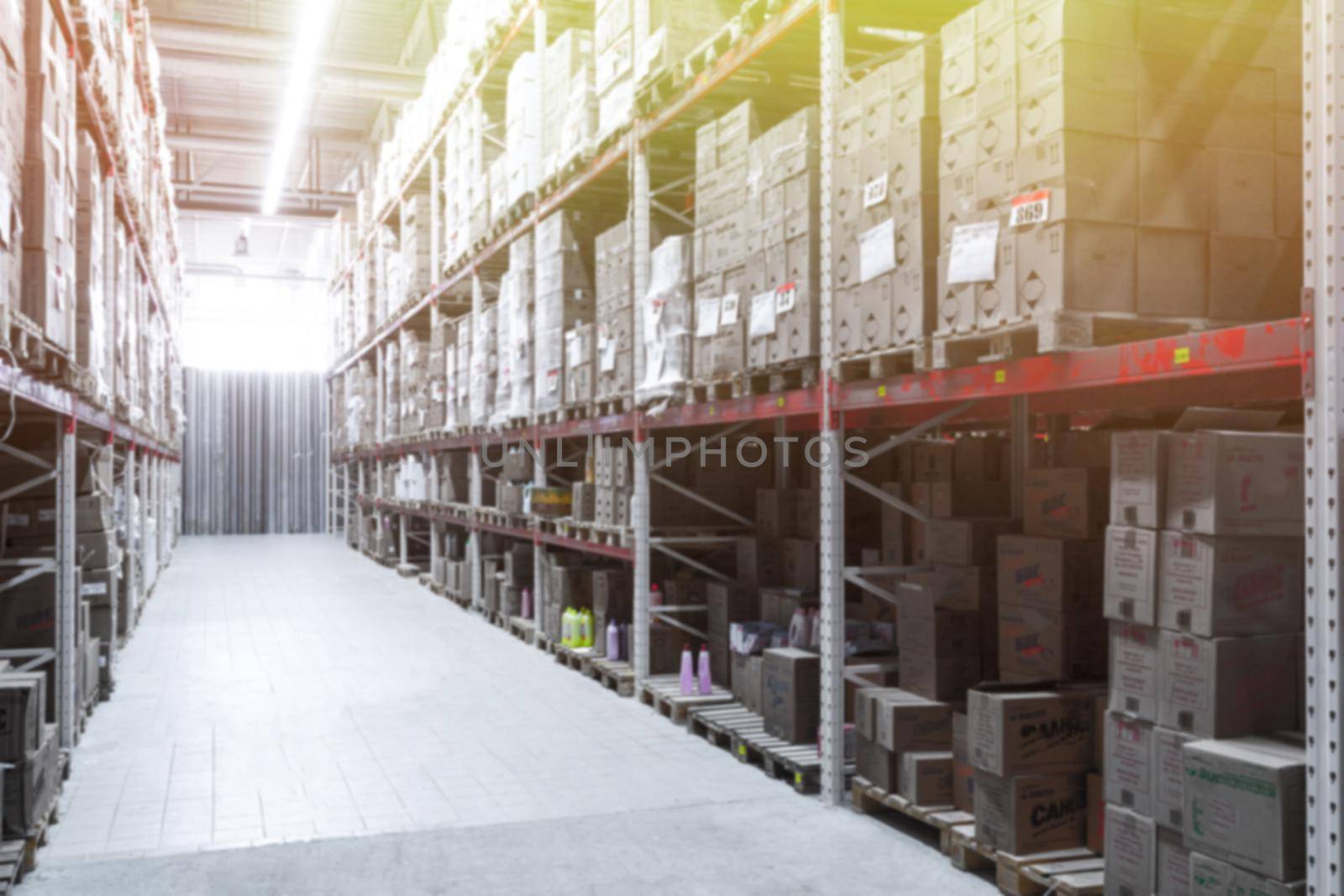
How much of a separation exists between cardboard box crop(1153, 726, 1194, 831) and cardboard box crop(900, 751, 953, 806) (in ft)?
4.14

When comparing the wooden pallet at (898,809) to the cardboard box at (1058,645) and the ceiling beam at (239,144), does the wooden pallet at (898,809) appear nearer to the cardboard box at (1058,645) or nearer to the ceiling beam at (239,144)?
the cardboard box at (1058,645)

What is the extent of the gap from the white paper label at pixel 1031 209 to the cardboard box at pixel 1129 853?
1.93 metres

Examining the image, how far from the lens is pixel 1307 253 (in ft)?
9.55

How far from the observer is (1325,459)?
2828 millimetres

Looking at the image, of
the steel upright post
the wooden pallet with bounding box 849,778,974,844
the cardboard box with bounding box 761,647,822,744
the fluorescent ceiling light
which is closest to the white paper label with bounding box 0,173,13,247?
the steel upright post

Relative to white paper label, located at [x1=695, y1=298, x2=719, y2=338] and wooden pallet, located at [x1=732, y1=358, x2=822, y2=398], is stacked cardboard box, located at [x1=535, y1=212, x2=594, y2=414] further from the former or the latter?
wooden pallet, located at [x1=732, y1=358, x2=822, y2=398]

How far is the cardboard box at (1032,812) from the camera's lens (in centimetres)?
406

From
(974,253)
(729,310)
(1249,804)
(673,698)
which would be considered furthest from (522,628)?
(1249,804)

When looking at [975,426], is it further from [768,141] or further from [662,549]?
[768,141]

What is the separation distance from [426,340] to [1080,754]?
529 inches

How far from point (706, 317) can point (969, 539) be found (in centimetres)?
220

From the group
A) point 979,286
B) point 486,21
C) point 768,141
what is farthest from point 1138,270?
point 486,21

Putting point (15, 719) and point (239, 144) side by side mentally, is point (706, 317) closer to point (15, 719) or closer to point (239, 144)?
point (15, 719)

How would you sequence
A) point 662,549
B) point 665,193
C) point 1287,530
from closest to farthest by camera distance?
point 1287,530
point 662,549
point 665,193
